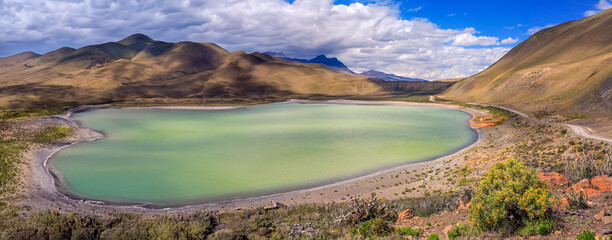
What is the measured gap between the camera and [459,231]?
10.5 meters

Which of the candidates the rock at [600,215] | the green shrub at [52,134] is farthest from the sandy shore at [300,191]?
the green shrub at [52,134]

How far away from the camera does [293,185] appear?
24.9 m

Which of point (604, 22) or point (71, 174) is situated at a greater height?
point (604, 22)

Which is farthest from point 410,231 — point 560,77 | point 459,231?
point 560,77

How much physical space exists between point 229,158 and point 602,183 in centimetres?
3010

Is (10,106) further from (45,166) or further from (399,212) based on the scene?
(399,212)

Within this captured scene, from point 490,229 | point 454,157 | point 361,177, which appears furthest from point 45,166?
point 454,157

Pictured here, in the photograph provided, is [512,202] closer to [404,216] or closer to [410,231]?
[410,231]

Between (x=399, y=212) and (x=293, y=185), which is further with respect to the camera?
(x=293, y=185)

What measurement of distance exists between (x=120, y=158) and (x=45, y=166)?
20.9 feet

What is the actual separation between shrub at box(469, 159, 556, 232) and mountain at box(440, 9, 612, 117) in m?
41.4

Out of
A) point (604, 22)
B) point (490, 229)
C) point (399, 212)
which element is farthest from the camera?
point (604, 22)

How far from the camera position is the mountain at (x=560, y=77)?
166 ft

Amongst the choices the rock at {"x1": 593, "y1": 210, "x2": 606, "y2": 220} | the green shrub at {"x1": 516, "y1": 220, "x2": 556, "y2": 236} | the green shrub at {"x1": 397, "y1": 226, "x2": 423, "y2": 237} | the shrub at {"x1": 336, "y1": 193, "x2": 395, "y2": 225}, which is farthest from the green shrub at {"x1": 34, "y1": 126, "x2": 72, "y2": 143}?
the rock at {"x1": 593, "y1": 210, "x2": 606, "y2": 220}
